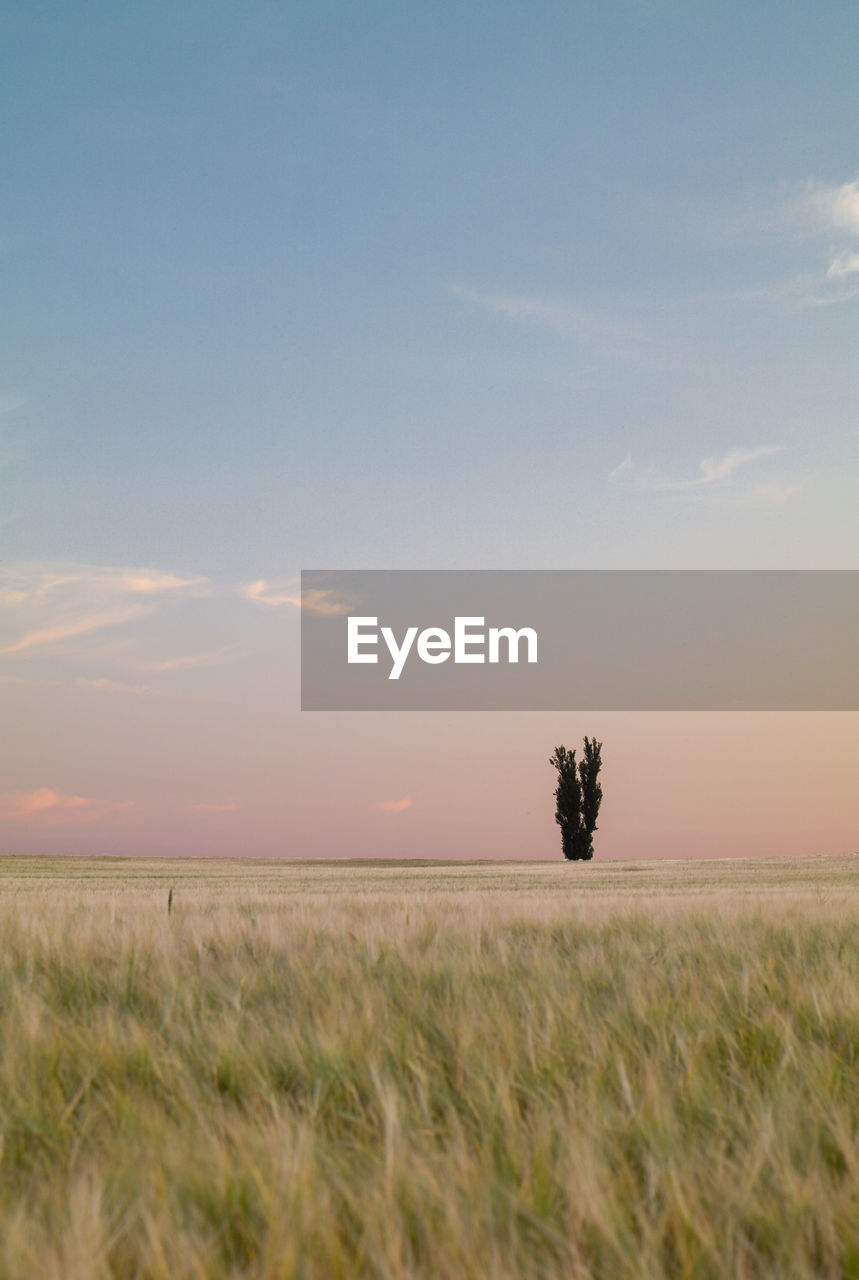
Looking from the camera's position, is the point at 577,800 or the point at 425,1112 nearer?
the point at 425,1112

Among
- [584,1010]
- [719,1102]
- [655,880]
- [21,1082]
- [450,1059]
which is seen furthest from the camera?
[655,880]

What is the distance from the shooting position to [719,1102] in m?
2.55

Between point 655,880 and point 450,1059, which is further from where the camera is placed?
point 655,880

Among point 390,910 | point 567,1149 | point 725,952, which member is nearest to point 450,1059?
point 567,1149

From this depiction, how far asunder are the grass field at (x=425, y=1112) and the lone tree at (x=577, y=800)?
51.0 m

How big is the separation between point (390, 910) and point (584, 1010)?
13.4 feet

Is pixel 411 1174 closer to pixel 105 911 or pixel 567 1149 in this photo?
pixel 567 1149

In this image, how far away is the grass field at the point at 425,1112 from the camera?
1.81 metres

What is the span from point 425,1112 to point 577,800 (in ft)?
177

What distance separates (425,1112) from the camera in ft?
8.18

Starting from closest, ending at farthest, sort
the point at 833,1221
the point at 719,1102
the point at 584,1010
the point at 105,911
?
the point at 833,1221, the point at 719,1102, the point at 584,1010, the point at 105,911

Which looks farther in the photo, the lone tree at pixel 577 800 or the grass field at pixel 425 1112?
the lone tree at pixel 577 800

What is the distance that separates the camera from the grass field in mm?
1812

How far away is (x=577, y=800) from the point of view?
5544 cm
